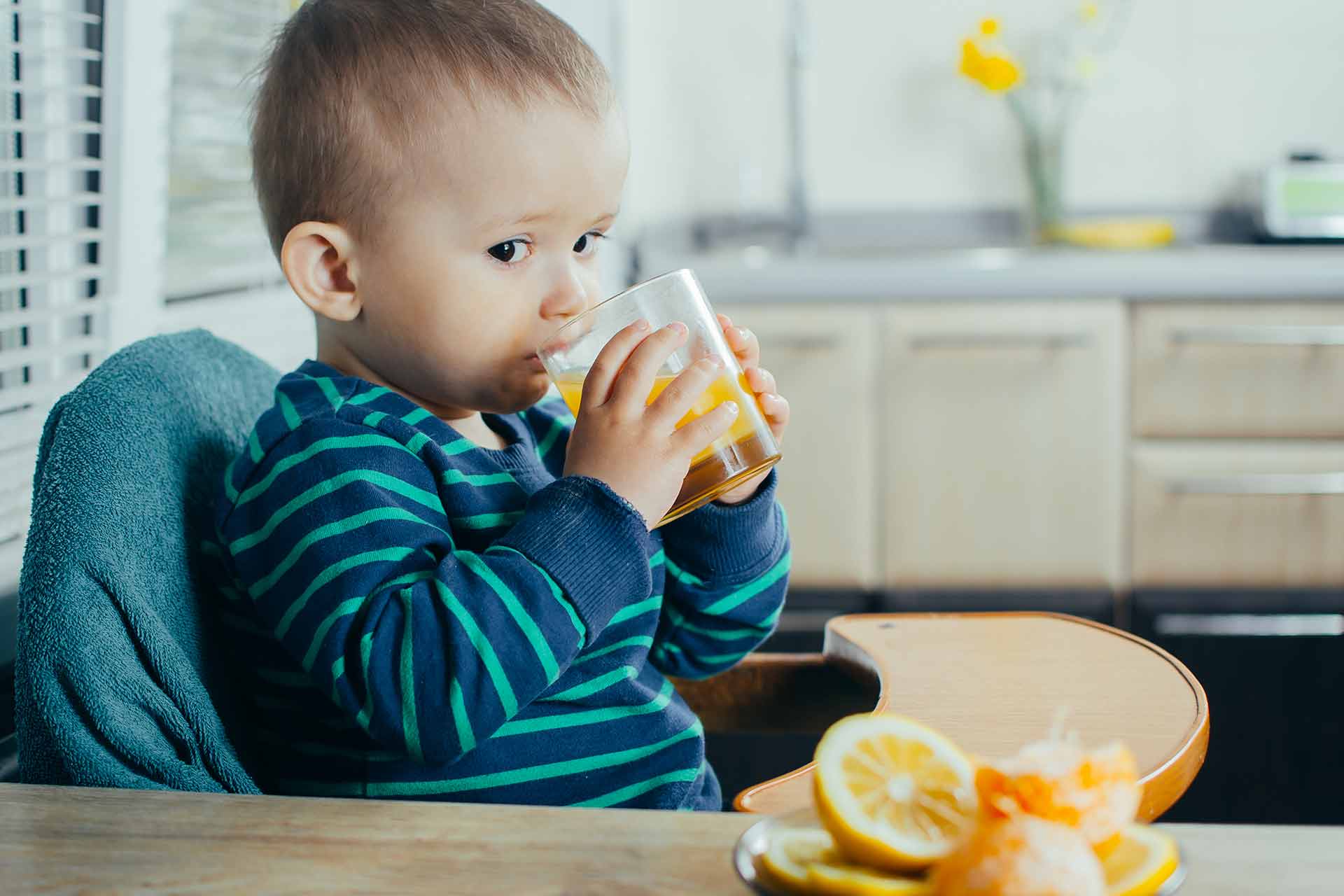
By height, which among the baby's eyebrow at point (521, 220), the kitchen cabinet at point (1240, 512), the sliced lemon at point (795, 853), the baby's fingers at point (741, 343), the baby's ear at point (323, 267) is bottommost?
the kitchen cabinet at point (1240, 512)

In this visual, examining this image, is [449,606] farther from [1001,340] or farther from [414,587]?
[1001,340]

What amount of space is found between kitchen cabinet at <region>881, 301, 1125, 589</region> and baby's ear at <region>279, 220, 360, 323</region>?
5.95 ft

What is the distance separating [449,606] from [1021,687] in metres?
0.39

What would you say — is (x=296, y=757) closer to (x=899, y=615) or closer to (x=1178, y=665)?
(x=899, y=615)

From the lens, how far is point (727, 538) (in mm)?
1074

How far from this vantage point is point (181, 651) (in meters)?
0.84

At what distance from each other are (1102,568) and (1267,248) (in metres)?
0.72

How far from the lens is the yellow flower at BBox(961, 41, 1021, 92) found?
3.07 meters

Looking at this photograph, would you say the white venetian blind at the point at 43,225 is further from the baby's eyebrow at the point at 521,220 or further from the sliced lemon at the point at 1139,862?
the sliced lemon at the point at 1139,862

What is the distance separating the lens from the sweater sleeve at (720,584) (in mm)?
1073

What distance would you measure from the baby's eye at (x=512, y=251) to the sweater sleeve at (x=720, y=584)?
0.84ft

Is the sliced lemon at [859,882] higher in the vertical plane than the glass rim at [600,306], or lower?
lower

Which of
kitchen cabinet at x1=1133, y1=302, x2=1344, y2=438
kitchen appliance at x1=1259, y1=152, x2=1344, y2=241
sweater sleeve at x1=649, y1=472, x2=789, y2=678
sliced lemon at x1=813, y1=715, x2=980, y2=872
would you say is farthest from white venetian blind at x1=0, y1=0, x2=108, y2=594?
kitchen appliance at x1=1259, y1=152, x2=1344, y2=241

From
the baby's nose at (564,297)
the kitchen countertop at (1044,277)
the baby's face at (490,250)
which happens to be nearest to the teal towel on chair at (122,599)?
the baby's face at (490,250)
